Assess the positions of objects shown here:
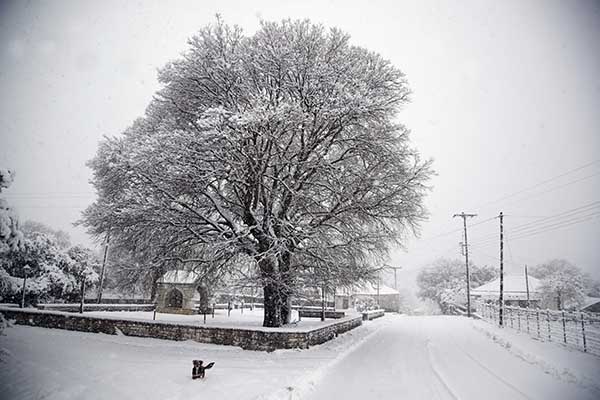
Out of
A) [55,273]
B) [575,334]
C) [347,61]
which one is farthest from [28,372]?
[55,273]

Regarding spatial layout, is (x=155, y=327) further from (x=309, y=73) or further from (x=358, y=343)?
(x=309, y=73)

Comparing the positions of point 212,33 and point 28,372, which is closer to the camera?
point 28,372

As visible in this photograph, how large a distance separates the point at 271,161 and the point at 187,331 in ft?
23.0

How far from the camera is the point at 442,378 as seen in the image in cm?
785

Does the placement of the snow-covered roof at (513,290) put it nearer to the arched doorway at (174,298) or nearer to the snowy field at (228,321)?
the snowy field at (228,321)

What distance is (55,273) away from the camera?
82.7 ft

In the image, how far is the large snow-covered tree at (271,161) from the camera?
11.2 m

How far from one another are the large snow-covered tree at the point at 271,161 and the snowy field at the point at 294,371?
9.65 ft

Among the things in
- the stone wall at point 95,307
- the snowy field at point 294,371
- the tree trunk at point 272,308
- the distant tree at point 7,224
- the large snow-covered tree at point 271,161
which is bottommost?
the stone wall at point 95,307

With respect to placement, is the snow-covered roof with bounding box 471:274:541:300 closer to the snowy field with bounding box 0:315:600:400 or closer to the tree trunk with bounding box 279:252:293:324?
the snowy field with bounding box 0:315:600:400

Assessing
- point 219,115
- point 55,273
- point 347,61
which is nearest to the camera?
point 219,115

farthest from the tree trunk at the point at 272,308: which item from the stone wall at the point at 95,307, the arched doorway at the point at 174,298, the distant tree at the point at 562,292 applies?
the distant tree at the point at 562,292

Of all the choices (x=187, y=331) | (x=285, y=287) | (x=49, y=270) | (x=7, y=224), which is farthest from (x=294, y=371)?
(x=49, y=270)

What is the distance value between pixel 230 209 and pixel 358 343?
7547 millimetres
